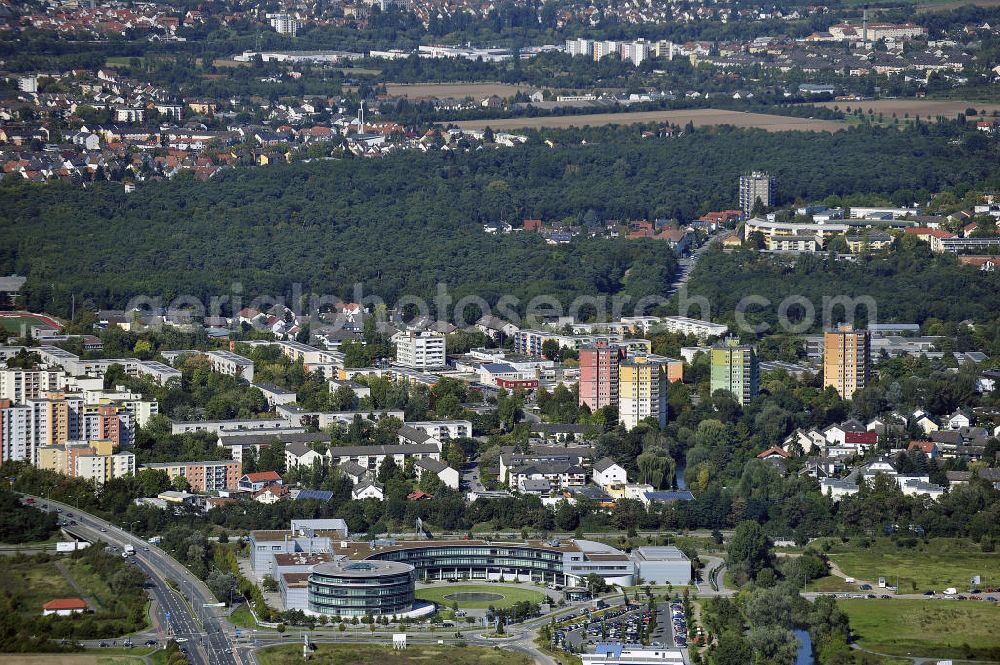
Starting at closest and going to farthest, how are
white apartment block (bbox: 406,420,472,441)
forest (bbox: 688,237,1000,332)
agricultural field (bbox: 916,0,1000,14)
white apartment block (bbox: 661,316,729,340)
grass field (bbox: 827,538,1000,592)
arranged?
grass field (bbox: 827,538,1000,592), white apartment block (bbox: 406,420,472,441), white apartment block (bbox: 661,316,729,340), forest (bbox: 688,237,1000,332), agricultural field (bbox: 916,0,1000,14)

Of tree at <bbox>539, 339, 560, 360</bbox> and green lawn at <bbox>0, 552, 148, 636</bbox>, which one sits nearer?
green lawn at <bbox>0, 552, 148, 636</bbox>

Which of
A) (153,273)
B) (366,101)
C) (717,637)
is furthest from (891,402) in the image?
(366,101)

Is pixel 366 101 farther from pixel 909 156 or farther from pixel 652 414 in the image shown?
pixel 652 414

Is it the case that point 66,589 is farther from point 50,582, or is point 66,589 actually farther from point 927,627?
point 927,627

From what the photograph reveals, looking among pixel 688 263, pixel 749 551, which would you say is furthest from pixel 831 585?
pixel 688 263

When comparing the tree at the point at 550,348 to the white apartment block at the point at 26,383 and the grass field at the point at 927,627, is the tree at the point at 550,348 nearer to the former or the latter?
the white apartment block at the point at 26,383

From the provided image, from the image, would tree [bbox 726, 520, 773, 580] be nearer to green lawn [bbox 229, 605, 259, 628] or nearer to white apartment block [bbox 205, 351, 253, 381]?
green lawn [bbox 229, 605, 259, 628]

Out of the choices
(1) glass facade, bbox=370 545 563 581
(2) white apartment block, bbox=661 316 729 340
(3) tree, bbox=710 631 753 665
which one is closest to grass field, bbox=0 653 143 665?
(1) glass facade, bbox=370 545 563 581
